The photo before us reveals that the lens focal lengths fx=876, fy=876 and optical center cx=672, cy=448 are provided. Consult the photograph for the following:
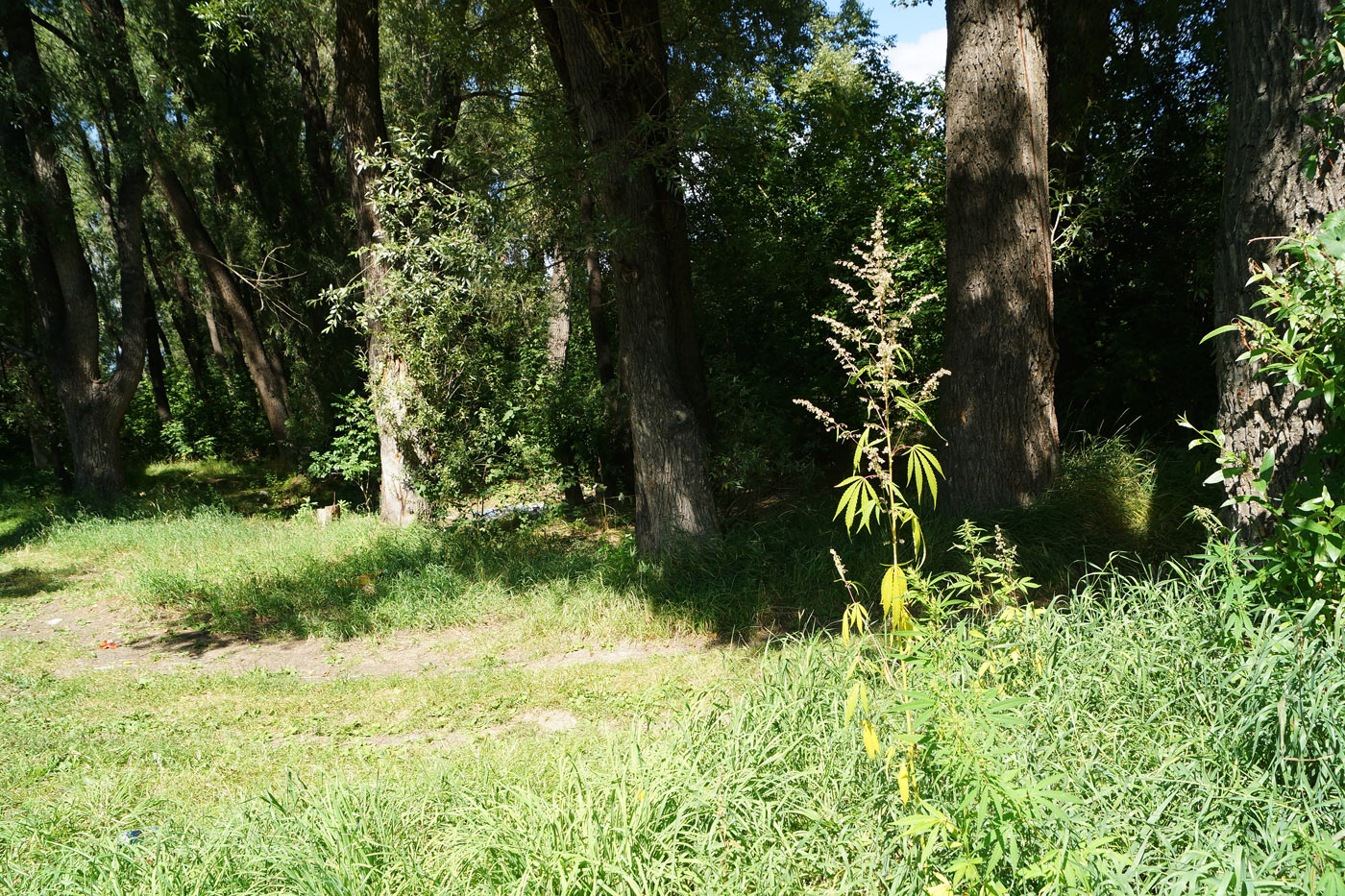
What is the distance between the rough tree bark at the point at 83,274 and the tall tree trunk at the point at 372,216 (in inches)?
174

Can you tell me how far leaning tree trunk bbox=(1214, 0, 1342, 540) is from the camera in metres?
4.14

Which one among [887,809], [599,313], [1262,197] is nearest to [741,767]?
[887,809]

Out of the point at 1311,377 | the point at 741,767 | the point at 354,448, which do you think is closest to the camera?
the point at 741,767

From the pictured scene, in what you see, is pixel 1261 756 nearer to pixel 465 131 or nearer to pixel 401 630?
pixel 401 630

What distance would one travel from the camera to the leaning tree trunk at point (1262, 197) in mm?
4141

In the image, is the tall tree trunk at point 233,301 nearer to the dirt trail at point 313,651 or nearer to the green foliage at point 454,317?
the green foliage at point 454,317

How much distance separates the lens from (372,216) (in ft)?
33.8

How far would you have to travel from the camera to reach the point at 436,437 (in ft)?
31.1

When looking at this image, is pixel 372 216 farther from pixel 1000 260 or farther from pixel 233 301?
pixel 1000 260

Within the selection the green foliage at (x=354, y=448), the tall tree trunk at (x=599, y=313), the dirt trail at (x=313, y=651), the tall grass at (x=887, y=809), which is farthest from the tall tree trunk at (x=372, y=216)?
the tall grass at (x=887, y=809)

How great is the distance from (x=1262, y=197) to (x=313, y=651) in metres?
7.02

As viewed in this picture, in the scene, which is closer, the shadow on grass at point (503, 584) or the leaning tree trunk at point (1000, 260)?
the shadow on grass at point (503, 584)

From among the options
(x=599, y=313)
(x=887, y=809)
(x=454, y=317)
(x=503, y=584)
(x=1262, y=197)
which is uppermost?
(x=599, y=313)

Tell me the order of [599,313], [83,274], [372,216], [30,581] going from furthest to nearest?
[83,274]
[599,313]
[372,216]
[30,581]
